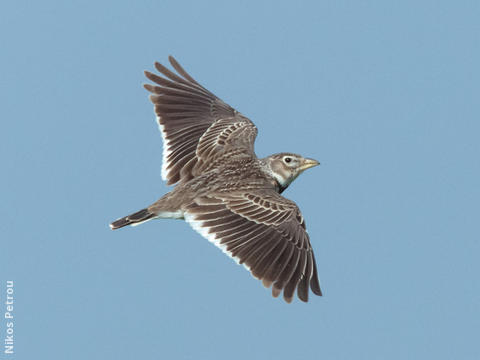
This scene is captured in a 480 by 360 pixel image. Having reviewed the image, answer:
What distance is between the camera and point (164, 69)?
38.7 feet

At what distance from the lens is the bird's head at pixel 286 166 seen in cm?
1064

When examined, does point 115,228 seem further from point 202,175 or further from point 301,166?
point 301,166

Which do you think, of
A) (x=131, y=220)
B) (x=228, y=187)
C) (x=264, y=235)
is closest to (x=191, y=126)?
(x=228, y=187)

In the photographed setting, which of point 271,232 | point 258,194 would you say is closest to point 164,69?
point 258,194

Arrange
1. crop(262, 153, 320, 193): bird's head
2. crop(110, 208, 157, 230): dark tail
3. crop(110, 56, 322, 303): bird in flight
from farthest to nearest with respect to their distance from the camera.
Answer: crop(262, 153, 320, 193): bird's head < crop(110, 208, 157, 230): dark tail < crop(110, 56, 322, 303): bird in flight

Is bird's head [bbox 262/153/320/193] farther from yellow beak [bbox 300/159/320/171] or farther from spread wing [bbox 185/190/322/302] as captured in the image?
spread wing [bbox 185/190/322/302]

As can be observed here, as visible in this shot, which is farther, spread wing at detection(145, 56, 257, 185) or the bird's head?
spread wing at detection(145, 56, 257, 185)

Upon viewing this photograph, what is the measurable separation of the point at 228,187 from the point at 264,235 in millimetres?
1077

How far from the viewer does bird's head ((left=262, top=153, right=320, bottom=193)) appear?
10.6 meters

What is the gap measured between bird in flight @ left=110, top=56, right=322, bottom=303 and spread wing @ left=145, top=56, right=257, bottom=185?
0.01 meters

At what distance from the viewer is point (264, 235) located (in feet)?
29.9

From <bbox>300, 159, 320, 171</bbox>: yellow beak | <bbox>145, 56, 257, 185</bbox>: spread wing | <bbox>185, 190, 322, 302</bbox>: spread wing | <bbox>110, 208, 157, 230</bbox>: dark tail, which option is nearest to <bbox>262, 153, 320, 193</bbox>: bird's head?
<bbox>300, 159, 320, 171</bbox>: yellow beak

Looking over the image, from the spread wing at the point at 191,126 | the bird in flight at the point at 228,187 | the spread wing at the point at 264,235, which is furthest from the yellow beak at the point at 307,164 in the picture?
the spread wing at the point at 264,235

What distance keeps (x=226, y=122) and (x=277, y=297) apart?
3.63 m
